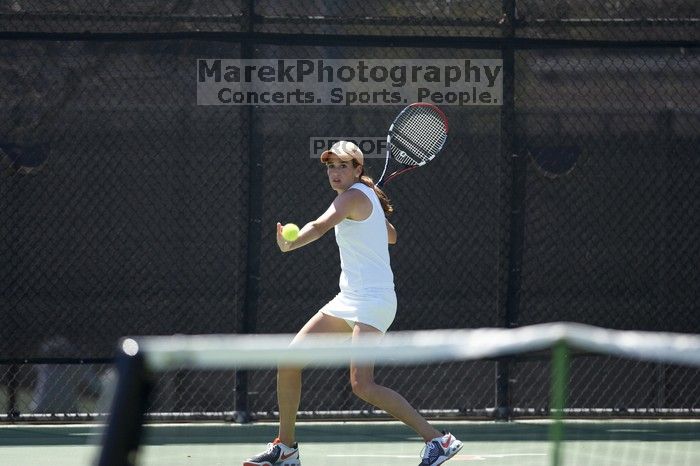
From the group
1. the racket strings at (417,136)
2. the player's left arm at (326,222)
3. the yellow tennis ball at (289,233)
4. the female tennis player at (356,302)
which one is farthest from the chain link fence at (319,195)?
the yellow tennis ball at (289,233)

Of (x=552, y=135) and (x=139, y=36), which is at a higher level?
(x=139, y=36)

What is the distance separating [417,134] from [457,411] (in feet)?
5.48

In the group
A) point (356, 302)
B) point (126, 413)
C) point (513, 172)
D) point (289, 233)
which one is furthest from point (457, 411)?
point (126, 413)

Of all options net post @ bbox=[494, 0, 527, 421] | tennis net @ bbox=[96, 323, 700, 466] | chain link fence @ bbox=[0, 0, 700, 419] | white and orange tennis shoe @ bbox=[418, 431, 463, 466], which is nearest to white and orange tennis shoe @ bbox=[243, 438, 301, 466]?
tennis net @ bbox=[96, 323, 700, 466]

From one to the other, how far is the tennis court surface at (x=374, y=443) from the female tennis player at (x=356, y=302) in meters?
0.58

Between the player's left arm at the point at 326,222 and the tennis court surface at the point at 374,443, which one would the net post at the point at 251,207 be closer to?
the tennis court surface at the point at 374,443

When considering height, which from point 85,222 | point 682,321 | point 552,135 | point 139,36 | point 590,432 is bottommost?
point 590,432

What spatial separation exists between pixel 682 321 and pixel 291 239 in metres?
2.96

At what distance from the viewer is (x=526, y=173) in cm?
727

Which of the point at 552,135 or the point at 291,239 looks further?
the point at 552,135

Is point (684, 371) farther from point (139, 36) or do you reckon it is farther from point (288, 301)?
point (139, 36)

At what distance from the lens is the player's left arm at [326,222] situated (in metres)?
5.28

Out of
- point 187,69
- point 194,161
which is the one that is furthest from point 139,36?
point 194,161

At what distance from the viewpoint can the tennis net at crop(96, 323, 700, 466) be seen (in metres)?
2.34
